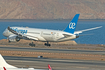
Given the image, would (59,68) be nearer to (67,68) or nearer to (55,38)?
(67,68)

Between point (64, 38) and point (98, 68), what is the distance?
38469 mm

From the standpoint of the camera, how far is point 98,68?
1879 inches

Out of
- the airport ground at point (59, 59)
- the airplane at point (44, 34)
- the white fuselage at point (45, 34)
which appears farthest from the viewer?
the white fuselage at point (45, 34)

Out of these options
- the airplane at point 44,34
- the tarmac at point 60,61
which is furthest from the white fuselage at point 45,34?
the tarmac at point 60,61

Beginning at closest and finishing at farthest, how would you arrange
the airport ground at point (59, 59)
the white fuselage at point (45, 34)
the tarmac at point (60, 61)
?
the tarmac at point (60, 61), the airport ground at point (59, 59), the white fuselage at point (45, 34)

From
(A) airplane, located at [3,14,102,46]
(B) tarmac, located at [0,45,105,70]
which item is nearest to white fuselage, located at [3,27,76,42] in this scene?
(A) airplane, located at [3,14,102,46]

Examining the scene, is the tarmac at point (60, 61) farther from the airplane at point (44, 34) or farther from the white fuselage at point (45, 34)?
the airplane at point (44, 34)

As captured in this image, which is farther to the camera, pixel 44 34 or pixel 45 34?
pixel 44 34

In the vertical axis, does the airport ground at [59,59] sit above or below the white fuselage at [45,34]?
below

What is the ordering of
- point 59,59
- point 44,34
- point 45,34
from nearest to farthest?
point 59,59, point 45,34, point 44,34

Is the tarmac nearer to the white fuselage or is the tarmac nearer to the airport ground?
the airport ground

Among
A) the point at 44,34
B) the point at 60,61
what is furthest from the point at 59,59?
the point at 44,34

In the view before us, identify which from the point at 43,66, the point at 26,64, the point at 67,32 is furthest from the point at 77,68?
the point at 67,32

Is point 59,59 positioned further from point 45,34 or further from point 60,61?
point 45,34
